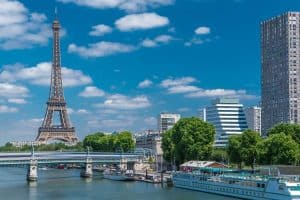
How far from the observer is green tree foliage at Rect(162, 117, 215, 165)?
330 feet

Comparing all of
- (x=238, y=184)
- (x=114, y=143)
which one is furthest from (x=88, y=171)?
(x=238, y=184)

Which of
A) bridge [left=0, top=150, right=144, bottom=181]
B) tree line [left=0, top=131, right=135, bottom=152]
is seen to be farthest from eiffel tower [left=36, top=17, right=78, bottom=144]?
bridge [left=0, top=150, right=144, bottom=181]

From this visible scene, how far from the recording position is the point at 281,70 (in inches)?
6452

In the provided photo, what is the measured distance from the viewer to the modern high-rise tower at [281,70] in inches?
6294

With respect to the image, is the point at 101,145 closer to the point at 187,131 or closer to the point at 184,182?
the point at 187,131

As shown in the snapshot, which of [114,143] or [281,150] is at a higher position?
[114,143]

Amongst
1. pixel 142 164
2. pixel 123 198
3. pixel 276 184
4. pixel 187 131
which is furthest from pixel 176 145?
pixel 276 184

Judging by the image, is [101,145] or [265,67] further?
[265,67]

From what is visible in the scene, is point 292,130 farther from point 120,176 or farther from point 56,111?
point 56,111

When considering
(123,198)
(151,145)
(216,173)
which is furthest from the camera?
(151,145)

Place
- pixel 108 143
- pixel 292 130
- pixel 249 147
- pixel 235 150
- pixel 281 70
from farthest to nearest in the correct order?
pixel 281 70 < pixel 108 143 < pixel 292 130 < pixel 235 150 < pixel 249 147

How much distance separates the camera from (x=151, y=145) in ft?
607

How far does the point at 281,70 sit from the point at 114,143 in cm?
4769

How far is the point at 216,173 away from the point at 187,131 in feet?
77.6
